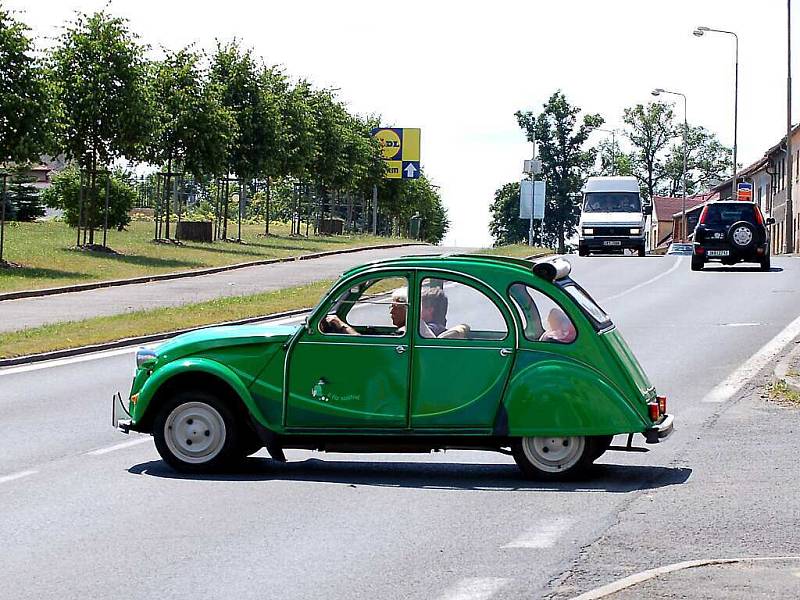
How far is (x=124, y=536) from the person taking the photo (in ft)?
25.9

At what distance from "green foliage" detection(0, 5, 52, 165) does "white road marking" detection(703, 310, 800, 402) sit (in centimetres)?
1896

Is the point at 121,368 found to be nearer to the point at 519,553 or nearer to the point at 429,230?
the point at 519,553

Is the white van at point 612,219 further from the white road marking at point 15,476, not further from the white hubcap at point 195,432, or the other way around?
the white road marking at point 15,476

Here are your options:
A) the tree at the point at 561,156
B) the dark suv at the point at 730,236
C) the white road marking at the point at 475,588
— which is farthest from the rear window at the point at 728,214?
the tree at the point at 561,156

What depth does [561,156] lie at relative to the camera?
412 feet

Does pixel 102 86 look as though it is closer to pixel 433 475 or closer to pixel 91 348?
pixel 91 348

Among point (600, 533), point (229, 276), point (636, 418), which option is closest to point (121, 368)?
point (636, 418)

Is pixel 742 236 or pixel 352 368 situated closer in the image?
pixel 352 368

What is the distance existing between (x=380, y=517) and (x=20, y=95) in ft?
89.8

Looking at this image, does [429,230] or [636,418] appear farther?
[429,230]

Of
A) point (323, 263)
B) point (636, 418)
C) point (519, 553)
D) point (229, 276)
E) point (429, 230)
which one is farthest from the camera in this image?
point (429, 230)

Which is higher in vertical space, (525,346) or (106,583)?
(525,346)

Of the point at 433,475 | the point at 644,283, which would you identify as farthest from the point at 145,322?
the point at 644,283

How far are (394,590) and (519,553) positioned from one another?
1039 millimetres
